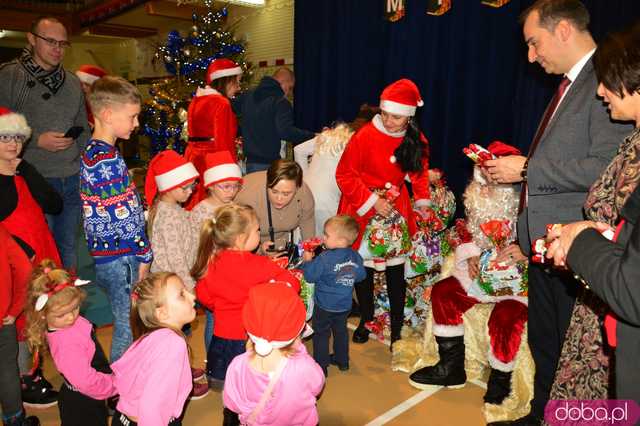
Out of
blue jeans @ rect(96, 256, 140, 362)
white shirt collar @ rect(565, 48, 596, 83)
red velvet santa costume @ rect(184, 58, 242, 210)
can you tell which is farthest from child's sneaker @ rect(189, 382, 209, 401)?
white shirt collar @ rect(565, 48, 596, 83)

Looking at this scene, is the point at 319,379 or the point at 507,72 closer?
the point at 319,379

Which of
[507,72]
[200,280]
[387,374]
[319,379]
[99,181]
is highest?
[507,72]

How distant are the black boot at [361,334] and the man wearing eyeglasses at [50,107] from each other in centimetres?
219

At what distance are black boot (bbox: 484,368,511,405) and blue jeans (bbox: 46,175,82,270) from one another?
9.11 ft

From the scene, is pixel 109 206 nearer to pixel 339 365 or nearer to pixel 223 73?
pixel 339 365

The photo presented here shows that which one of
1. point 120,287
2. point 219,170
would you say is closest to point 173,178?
point 219,170

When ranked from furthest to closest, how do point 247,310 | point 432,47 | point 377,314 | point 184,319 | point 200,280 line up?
1. point 432,47
2. point 377,314
3. point 200,280
4. point 184,319
5. point 247,310

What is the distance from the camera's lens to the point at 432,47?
4535 millimetres

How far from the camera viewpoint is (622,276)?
1.12 m

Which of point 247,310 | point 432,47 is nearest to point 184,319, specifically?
point 247,310

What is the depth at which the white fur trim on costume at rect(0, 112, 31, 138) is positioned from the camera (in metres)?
2.31

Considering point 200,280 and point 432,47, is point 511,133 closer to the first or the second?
point 432,47

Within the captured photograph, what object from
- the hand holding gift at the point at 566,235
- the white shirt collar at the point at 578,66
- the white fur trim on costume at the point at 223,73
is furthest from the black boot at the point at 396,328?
the white fur trim on costume at the point at 223,73

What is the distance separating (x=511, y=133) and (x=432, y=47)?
1202 millimetres
